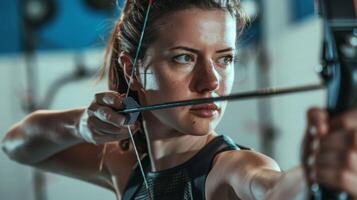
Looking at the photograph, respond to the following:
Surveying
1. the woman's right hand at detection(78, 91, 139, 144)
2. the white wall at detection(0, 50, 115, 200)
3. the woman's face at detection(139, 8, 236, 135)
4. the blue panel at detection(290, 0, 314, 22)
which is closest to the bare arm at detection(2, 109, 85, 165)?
the woman's right hand at detection(78, 91, 139, 144)

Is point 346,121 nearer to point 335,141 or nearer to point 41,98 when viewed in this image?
point 335,141

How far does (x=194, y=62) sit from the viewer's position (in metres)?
0.77

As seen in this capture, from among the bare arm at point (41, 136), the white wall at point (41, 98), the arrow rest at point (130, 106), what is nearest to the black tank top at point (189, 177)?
the arrow rest at point (130, 106)

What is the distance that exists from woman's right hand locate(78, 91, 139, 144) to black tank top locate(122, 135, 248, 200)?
89 millimetres

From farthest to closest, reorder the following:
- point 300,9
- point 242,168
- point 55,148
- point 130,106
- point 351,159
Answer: point 300,9
point 55,148
point 130,106
point 242,168
point 351,159

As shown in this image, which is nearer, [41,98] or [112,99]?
[112,99]

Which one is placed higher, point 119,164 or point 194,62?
point 194,62

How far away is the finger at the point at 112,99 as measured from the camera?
0.83 metres

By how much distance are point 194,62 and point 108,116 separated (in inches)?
6.0

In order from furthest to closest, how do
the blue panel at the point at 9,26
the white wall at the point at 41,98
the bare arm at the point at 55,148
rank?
the blue panel at the point at 9,26 < the white wall at the point at 41,98 < the bare arm at the point at 55,148

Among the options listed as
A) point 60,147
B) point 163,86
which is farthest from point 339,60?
point 60,147

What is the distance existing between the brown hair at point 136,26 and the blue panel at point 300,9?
2.34 m

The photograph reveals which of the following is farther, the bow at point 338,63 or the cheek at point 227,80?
the cheek at point 227,80

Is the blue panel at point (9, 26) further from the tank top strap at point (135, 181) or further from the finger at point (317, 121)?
the finger at point (317, 121)
